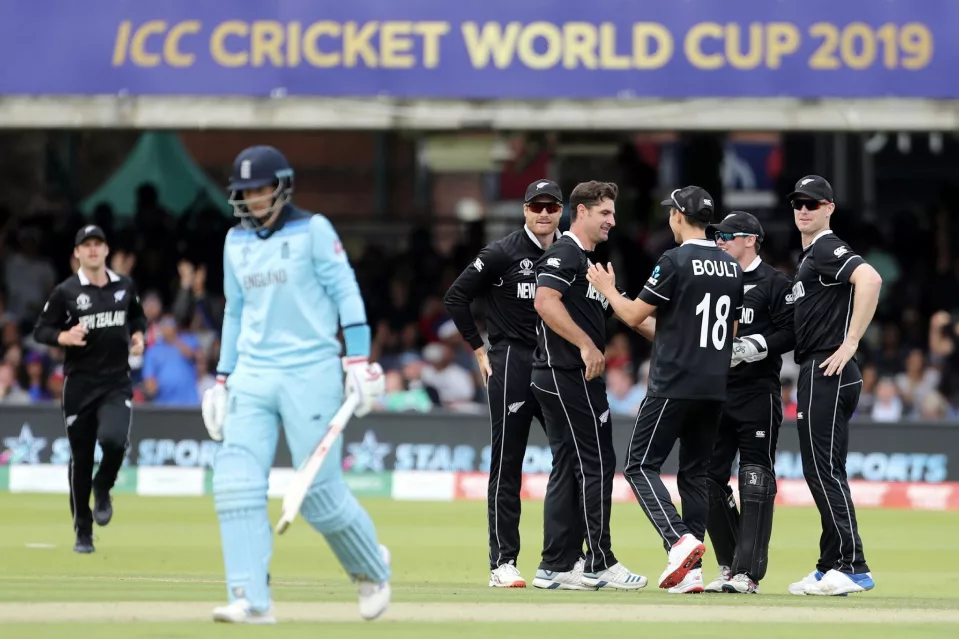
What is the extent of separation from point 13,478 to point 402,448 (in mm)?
3790

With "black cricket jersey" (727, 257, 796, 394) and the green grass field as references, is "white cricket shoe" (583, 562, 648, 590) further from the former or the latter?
"black cricket jersey" (727, 257, 796, 394)

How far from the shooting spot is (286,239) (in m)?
7.24

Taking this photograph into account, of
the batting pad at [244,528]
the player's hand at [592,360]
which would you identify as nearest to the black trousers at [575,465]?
the player's hand at [592,360]

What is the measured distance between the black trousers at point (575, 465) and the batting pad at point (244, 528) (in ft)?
8.67

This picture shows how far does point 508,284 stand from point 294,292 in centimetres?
280

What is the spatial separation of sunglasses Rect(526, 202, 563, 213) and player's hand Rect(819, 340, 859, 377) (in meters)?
1.79

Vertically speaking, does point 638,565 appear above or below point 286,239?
below

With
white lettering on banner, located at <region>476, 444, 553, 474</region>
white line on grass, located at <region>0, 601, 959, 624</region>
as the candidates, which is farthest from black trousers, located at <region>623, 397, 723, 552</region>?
white lettering on banner, located at <region>476, 444, 553, 474</region>

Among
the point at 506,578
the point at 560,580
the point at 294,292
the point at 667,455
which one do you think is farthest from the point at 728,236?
the point at 294,292

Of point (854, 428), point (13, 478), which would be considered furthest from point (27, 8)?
point (854, 428)

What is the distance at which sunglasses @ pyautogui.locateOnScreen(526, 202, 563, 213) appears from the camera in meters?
9.78

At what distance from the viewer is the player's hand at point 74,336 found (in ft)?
39.2

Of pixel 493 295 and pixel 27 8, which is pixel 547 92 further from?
pixel 493 295

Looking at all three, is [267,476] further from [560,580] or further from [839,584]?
[839,584]
